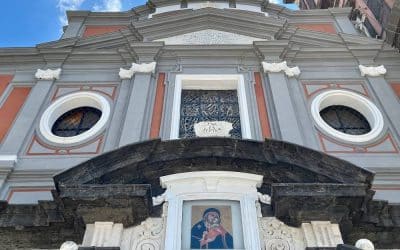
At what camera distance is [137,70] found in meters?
13.2

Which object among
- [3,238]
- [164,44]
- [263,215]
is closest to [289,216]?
[263,215]

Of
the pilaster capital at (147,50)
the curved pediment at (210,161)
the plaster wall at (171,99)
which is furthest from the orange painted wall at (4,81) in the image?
the curved pediment at (210,161)

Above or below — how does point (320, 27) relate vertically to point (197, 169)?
above

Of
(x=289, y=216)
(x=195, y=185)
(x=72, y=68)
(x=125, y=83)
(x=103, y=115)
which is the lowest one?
(x=289, y=216)

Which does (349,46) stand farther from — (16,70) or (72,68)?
(16,70)

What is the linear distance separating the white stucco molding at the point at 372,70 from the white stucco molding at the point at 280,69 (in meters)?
1.61

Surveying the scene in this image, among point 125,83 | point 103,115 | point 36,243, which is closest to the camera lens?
point 36,243

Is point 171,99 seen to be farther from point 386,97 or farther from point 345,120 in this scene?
point 386,97

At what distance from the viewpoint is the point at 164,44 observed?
14.1 metres

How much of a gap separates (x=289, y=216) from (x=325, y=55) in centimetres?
710

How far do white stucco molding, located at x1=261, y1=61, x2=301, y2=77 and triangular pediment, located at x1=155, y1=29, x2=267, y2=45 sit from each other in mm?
1465

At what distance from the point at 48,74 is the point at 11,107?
4.30 ft

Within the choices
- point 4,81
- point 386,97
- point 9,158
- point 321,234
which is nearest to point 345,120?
point 386,97

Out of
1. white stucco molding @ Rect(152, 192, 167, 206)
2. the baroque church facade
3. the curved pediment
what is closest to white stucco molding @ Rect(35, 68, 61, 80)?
the baroque church facade
